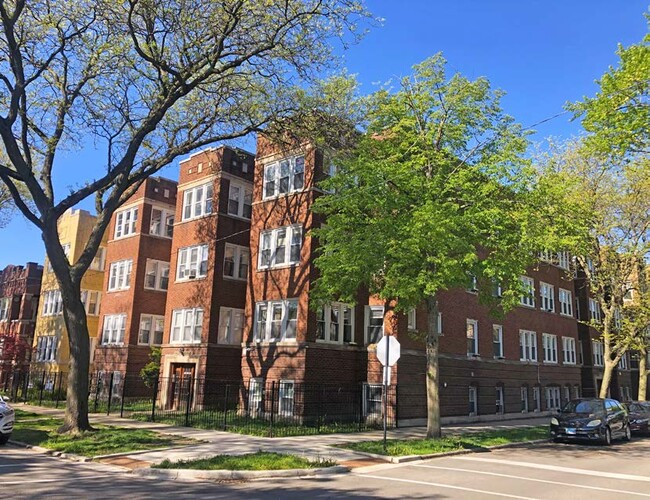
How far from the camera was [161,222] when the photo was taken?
34031mm

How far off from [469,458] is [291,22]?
14.4 metres

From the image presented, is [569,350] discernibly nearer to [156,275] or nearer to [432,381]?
[432,381]

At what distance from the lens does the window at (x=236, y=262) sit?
27.7 meters

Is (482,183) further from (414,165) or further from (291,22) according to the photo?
(291,22)

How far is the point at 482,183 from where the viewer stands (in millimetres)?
18375

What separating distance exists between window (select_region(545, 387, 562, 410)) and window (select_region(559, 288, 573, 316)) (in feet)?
18.7

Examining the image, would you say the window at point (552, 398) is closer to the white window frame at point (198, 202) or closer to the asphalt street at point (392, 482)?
the asphalt street at point (392, 482)

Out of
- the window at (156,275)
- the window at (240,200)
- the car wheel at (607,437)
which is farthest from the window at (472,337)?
the window at (156,275)

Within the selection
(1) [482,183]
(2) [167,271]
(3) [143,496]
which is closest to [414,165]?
(1) [482,183]

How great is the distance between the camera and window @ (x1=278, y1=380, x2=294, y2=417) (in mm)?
22656

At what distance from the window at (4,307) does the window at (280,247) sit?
34.9 metres

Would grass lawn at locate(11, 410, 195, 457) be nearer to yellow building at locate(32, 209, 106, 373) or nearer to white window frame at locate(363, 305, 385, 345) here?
white window frame at locate(363, 305, 385, 345)

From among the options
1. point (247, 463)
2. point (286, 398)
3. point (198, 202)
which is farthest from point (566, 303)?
point (247, 463)

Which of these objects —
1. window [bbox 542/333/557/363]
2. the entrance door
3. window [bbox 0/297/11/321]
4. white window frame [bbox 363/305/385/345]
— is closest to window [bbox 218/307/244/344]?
the entrance door
